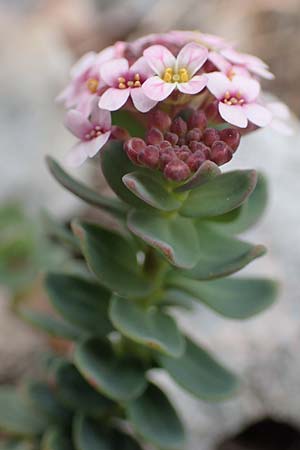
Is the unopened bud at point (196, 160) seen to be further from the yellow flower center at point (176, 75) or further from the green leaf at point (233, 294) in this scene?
the green leaf at point (233, 294)

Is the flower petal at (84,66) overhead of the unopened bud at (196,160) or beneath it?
overhead

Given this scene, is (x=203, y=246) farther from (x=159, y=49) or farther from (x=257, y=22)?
(x=257, y=22)

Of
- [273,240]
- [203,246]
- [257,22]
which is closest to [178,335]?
[203,246]

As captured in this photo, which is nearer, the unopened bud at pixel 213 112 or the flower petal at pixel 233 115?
the flower petal at pixel 233 115

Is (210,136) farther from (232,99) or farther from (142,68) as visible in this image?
(142,68)

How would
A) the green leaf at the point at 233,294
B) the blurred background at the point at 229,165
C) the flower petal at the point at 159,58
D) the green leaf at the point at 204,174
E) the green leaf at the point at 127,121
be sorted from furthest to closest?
1. the blurred background at the point at 229,165
2. the green leaf at the point at 233,294
3. the green leaf at the point at 127,121
4. the flower petal at the point at 159,58
5. the green leaf at the point at 204,174

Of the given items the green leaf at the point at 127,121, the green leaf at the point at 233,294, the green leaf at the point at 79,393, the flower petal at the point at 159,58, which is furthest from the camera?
the green leaf at the point at 79,393

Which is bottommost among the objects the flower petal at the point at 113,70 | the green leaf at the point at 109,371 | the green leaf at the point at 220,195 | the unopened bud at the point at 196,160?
the green leaf at the point at 109,371

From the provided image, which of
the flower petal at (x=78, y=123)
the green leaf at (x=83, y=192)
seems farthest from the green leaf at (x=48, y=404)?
the flower petal at (x=78, y=123)

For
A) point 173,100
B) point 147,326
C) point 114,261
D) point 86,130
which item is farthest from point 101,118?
point 147,326
